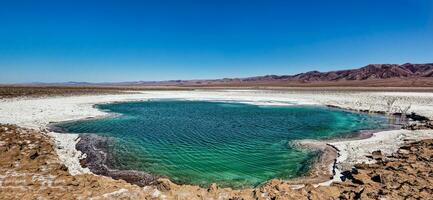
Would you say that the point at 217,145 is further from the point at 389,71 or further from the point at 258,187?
the point at 389,71

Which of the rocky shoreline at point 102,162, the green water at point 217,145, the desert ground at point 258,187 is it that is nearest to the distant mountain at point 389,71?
the green water at point 217,145

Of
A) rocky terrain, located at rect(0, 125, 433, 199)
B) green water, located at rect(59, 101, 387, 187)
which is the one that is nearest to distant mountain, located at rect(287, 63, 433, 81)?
green water, located at rect(59, 101, 387, 187)

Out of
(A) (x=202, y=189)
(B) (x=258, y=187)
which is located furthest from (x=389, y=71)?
(A) (x=202, y=189)

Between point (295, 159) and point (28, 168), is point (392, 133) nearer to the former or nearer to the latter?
point (295, 159)

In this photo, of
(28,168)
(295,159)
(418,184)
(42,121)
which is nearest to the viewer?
(418,184)

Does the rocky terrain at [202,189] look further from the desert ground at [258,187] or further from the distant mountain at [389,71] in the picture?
the distant mountain at [389,71]

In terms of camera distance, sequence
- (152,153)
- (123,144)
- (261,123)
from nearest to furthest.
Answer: (152,153), (123,144), (261,123)

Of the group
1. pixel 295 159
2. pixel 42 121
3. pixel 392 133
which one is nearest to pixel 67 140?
pixel 42 121

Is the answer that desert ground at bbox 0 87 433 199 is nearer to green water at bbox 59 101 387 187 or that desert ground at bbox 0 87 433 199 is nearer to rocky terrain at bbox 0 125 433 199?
rocky terrain at bbox 0 125 433 199
